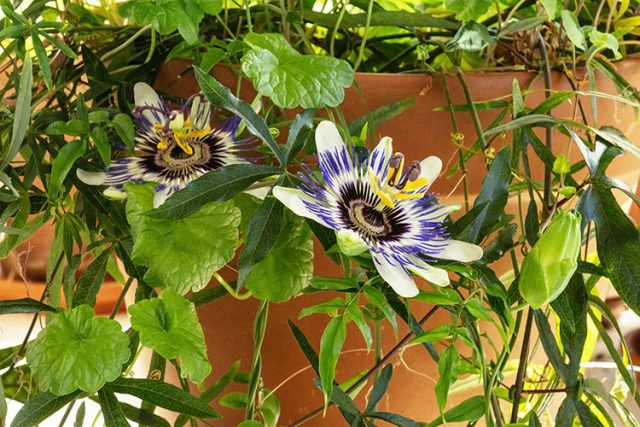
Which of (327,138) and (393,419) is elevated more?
(327,138)

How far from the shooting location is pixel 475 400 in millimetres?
496

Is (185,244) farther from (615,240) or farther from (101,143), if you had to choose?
(615,240)

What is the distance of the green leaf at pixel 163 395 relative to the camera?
0.45 metres

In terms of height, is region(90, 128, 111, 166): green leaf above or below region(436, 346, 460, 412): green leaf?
above

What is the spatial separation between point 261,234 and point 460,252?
106mm

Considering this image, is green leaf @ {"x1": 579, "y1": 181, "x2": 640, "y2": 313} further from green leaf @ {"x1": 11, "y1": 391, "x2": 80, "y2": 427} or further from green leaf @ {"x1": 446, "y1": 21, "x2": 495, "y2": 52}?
green leaf @ {"x1": 11, "y1": 391, "x2": 80, "y2": 427}

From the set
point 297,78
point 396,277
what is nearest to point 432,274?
point 396,277

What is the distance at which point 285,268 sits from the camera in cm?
48

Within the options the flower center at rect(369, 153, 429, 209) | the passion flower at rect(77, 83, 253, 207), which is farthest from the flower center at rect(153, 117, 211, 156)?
the flower center at rect(369, 153, 429, 209)

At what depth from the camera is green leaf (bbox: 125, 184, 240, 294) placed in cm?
45

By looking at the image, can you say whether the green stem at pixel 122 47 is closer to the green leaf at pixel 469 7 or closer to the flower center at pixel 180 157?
the flower center at pixel 180 157

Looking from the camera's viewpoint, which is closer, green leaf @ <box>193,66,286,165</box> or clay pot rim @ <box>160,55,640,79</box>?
green leaf @ <box>193,66,286,165</box>

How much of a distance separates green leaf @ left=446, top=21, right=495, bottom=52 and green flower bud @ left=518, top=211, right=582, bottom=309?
13 cm

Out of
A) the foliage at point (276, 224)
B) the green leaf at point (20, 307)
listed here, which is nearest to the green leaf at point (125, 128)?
the foliage at point (276, 224)
